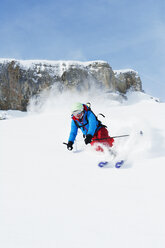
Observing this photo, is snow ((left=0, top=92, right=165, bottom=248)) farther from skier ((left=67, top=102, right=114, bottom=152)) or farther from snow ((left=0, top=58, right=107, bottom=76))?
snow ((left=0, top=58, right=107, bottom=76))

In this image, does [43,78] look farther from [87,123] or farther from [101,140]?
[101,140]

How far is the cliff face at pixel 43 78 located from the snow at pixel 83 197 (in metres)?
26.3

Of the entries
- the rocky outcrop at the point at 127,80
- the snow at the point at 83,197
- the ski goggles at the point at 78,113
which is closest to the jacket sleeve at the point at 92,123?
the ski goggles at the point at 78,113

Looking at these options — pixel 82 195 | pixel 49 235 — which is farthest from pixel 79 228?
pixel 82 195

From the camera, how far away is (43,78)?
97.7 feet

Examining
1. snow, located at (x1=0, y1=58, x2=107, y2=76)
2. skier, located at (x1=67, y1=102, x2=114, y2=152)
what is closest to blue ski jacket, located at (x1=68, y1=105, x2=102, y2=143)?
skier, located at (x1=67, y1=102, x2=114, y2=152)

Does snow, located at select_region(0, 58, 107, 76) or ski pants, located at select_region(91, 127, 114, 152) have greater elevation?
snow, located at select_region(0, 58, 107, 76)

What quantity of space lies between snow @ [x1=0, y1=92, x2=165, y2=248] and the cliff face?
2627 cm

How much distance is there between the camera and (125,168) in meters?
2.98

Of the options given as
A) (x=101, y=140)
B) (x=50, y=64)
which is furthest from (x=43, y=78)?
(x=101, y=140)

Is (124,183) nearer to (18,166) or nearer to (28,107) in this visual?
(18,166)

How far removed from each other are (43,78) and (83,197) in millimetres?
29499

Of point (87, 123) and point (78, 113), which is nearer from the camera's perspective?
point (78, 113)

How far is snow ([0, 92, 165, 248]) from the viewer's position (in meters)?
1.46
